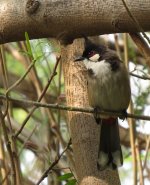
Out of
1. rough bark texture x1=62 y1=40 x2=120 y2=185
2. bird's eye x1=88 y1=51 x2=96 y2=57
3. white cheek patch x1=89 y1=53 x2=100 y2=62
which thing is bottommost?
rough bark texture x1=62 y1=40 x2=120 y2=185

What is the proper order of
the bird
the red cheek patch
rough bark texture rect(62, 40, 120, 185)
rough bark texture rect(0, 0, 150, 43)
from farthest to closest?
the red cheek patch < the bird < rough bark texture rect(62, 40, 120, 185) < rough bark texture rect(0, 0, 150, 43)

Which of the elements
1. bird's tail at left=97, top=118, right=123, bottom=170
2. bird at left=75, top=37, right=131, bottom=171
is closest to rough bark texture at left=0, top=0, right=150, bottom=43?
bird at left=75, top=37, right=131, bottom=171

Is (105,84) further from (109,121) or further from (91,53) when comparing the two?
(109,121)

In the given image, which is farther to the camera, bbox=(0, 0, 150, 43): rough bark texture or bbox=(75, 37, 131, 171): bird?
bbox=(75, 37, 131, 171): bird

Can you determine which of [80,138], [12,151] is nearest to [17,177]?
[12,151]

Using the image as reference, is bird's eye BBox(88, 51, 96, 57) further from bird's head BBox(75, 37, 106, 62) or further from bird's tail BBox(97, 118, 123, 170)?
bird's tail BBox(97, 118, 123, 170)

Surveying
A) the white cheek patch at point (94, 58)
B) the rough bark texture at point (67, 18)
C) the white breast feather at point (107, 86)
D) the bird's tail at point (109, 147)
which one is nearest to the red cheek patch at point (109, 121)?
the bird's tail at point (109, 147)

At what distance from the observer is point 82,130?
7.04 ft

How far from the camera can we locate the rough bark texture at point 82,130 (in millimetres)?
2086

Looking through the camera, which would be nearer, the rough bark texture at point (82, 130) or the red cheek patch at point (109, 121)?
the rough bark texture at point (82, 130)

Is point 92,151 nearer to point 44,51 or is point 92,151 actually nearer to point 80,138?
point 80,138

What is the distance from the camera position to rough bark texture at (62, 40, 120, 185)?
2.09 meters

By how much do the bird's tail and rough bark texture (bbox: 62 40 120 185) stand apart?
0.04 m

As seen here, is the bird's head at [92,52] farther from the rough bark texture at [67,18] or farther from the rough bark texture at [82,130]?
the rough bark texture at [67,18]
